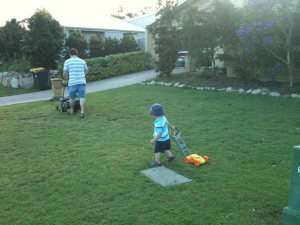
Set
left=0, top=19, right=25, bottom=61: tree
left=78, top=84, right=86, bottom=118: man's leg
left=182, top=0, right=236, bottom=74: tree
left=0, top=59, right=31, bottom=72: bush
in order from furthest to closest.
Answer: left=0, top=19, right=25, bottom=61: tree → left=0, top=59, right=31, bottom=72: bush → left=182, top=0, right=236, bottom=74: tree → left=78, top=84, right=86, bottom=118: man's leg

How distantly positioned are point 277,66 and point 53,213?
9.56 metres

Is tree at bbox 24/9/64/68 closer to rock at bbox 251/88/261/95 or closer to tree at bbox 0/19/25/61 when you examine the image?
tree at bbox 0/19/25/61

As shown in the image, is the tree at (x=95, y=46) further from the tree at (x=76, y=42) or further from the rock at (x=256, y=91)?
the rock at (x=256, y=91)

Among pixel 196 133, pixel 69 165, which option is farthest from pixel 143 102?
pixel 69 165

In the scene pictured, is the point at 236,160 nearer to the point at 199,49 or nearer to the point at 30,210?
the point at 30,210

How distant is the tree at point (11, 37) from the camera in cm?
2244

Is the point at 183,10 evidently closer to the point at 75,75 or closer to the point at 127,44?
the point at 75,75

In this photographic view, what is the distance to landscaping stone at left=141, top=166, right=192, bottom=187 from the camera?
462cm

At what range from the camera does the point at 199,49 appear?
44.8 ft

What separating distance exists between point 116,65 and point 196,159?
50.1 feet

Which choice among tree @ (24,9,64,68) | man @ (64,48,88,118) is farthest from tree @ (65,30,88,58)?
man @ (64,48,88,118)

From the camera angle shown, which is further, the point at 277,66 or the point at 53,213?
the point at 277,66

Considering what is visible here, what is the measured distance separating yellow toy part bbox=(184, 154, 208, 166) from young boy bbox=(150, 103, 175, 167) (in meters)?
0.31

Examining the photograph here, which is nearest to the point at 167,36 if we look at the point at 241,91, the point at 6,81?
the point at 241,91
